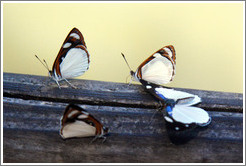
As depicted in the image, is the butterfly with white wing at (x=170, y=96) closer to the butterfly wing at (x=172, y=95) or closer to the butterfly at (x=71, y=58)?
the butterfly wing at (x=172, y=95)

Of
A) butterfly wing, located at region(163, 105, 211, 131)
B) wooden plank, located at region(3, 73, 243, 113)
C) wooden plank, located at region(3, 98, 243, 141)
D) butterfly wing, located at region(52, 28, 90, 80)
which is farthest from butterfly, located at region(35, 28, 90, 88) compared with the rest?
butterfly wing, located at region(163, 105, 211, 131)

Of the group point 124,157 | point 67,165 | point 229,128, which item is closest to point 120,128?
point 124,157

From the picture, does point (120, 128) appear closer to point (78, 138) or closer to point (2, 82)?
point (78, 138)

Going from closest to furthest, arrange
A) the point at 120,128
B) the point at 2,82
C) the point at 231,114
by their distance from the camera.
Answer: the point at 120,128 → the point at 231,114 → the point at 2,82

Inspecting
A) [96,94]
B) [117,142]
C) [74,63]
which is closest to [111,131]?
[117,142]

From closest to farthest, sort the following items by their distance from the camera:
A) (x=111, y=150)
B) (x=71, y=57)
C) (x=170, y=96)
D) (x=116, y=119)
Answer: (x=111, y=150), (x=116, y=119), (x=170, y=96), (x=71, y=57)

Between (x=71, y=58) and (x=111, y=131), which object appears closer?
(x=111, y=131)

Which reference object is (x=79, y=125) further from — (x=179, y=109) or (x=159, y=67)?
(x=159, y=67)

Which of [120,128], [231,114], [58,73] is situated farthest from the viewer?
[58,73]
